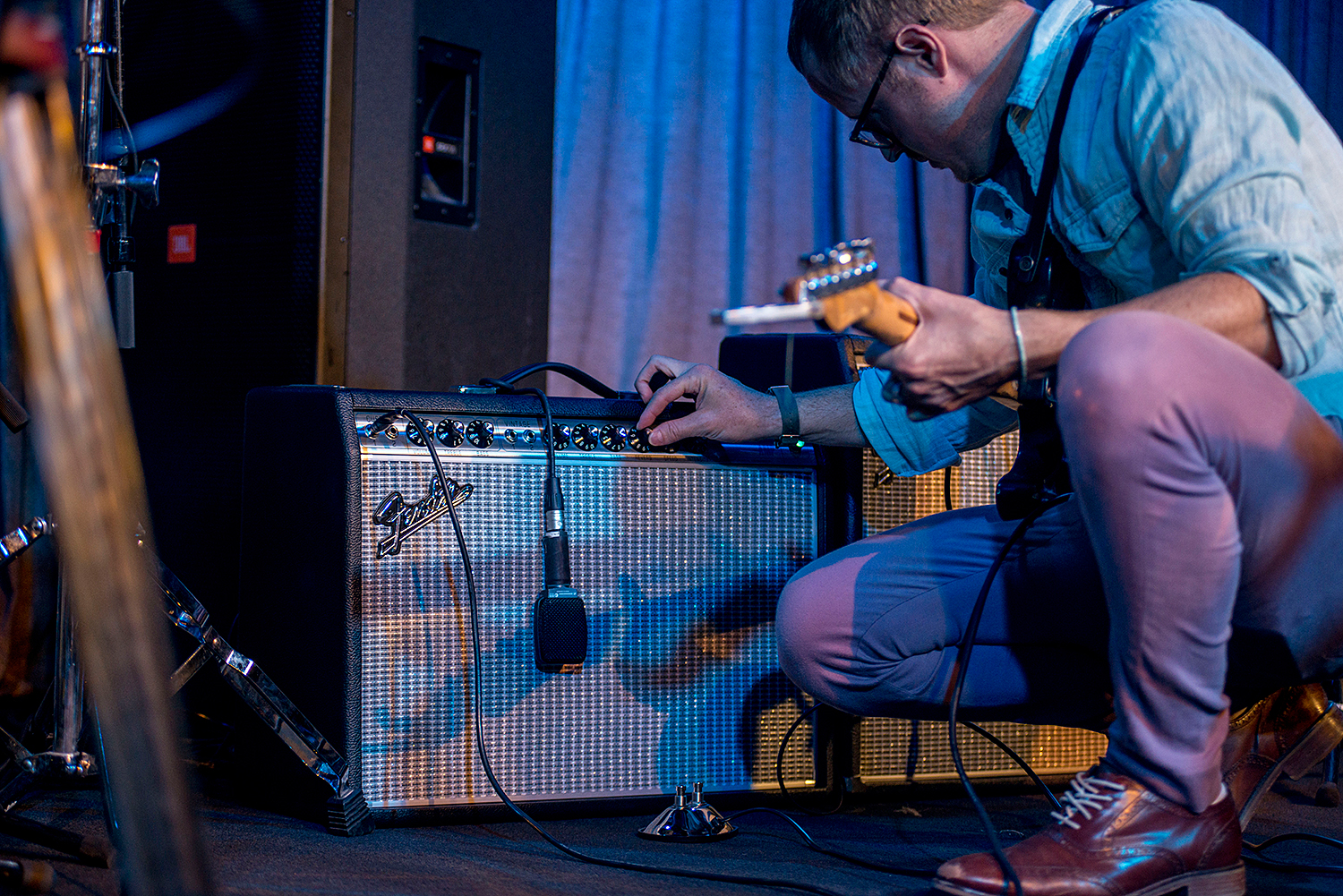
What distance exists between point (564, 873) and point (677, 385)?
57 cm

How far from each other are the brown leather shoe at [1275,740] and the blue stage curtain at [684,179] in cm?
157

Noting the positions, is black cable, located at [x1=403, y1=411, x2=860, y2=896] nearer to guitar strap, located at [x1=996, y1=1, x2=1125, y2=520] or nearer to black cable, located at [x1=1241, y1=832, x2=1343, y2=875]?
guitar strap, located at [x1=996, y1=1, x2=1125, y2=520]

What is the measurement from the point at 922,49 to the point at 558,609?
73 cm

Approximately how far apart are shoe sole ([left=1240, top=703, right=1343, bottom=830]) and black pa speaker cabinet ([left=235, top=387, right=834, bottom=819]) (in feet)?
1.70

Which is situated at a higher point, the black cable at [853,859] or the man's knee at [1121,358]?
the man's knee at [1121,358]

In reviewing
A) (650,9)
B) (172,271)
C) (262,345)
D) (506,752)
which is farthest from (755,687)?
(650,9)

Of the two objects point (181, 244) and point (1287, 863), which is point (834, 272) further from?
point (181, 244)

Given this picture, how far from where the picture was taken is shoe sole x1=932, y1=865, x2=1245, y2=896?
3.24ft

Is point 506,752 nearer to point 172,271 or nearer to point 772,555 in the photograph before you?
point 772,555

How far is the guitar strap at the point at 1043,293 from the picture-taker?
46.6 inches

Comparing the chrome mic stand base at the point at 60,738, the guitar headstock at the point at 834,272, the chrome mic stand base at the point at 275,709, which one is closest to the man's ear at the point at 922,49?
the guitar headstock at the point at 834,272

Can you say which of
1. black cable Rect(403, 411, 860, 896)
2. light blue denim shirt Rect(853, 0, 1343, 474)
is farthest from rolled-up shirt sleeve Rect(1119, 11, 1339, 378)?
black cable Rect(403, 411, 860, 896)

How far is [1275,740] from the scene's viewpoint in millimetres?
1302

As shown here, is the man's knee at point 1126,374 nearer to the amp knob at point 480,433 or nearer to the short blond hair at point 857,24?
the short blond hair at point 857,24
